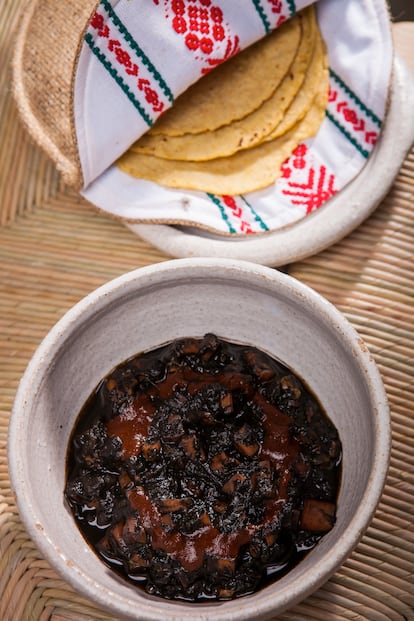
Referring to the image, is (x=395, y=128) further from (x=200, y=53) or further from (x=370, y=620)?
(x=370, y=620)

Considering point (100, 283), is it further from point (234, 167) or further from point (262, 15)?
point (262, 15)

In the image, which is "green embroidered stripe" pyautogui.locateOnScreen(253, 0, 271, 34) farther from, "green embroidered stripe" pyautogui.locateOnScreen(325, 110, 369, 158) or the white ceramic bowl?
the white ceramic bowl

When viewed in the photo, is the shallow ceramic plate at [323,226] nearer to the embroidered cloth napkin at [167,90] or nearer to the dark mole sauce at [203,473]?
the embroidered cloth napkin at [167,90]

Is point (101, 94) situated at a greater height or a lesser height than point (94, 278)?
greater

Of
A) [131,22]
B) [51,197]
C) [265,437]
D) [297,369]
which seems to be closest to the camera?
[265,437]

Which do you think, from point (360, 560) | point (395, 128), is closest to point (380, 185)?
point (395, 128)

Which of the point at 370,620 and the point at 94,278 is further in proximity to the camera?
the point at 94,278

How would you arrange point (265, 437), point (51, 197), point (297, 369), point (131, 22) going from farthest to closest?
point (51, 197) → point (131, 22) → point (297, 369) → point (265, 437)
